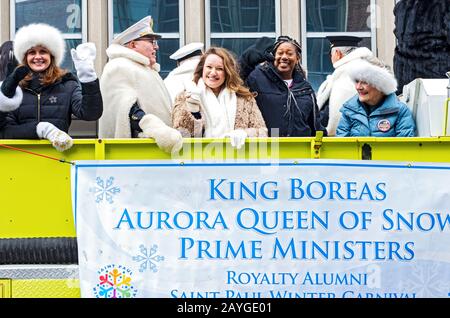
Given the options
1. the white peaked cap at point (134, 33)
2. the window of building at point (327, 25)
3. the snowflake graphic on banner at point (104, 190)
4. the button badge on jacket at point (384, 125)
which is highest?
the window of building at point (327, 25)

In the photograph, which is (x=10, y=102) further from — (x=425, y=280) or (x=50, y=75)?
(x=425, y=280)

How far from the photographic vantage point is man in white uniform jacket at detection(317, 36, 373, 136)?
29.1ft

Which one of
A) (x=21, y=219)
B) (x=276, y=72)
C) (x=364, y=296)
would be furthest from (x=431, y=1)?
(x=21, y=219)

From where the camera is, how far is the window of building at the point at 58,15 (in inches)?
532

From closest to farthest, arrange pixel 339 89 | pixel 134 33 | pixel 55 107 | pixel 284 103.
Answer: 1. pixel 55 107
2. pixel 284 103
3. pixel 134 33
4. pixel 339 89

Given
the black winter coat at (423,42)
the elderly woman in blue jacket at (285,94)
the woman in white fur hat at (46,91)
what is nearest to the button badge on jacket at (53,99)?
the woman in white fur hat at (46,91)

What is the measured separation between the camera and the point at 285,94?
8.39 metres

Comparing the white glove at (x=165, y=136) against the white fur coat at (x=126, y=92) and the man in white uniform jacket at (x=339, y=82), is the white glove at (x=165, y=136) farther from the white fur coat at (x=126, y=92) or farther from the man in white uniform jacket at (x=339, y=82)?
the man in white uniform jacket at (x=339, y=82)

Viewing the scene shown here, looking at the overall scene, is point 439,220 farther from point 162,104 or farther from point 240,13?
point 240,13

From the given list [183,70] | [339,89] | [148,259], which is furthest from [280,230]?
[183,70]

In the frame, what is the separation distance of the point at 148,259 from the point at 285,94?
5.49 feet

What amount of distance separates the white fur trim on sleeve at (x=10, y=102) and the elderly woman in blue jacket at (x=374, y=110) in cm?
206

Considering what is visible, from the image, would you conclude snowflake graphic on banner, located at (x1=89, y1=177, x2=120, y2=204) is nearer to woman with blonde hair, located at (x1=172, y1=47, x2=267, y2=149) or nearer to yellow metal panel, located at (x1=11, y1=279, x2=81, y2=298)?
yellow metal panel, located at (x1=11, y1=279, x2=81, y2=298)

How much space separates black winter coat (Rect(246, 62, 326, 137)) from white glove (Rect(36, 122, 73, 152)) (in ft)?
4.66
